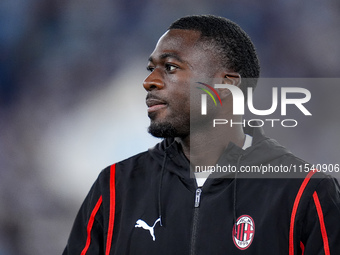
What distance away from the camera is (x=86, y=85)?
4.21 m

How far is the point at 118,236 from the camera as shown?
1.58m

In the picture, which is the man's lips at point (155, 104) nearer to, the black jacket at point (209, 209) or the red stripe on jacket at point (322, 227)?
the black jacket at point (209, 209)

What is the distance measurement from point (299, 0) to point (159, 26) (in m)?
1.05

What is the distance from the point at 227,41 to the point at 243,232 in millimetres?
583

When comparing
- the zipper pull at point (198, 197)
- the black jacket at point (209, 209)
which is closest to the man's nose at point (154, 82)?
the black jacket at point (209, 209)

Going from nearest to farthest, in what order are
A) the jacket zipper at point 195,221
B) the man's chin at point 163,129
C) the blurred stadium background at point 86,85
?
the jacket zipper at point 195,221 → the man's chin at point 163,129 → the blurred stadium background at point 86,85

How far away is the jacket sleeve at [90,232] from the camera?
162cm

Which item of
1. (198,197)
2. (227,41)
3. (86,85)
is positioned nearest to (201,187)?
(198,197)

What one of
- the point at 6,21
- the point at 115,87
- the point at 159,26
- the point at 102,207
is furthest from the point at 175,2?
the point at 102,207

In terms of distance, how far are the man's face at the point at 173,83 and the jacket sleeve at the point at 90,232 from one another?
10.3 inches

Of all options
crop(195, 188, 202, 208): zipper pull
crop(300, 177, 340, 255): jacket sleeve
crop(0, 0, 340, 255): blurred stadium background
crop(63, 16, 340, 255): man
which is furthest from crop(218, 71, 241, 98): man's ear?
crop(0, 0, 340, 255): blurred stadium background

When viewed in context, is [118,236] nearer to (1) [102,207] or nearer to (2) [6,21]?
(1) [102,207]

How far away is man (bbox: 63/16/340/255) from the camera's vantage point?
1.45 metres

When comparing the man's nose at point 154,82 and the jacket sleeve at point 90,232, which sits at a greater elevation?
the man's nose at point 154,82
